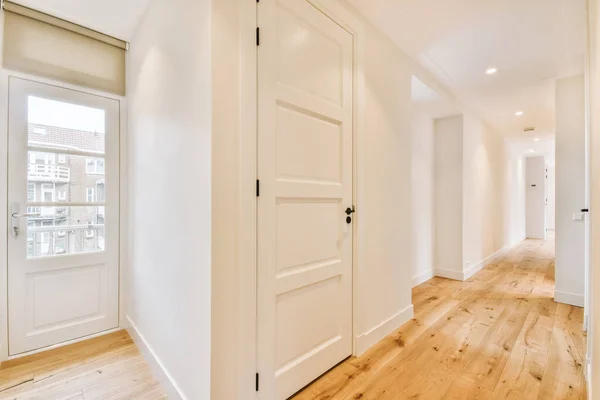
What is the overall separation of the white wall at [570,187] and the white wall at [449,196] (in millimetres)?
1088

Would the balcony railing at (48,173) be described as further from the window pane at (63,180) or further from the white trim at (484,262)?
the white trim at (484,262)

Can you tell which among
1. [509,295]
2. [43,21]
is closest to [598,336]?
[509,295]

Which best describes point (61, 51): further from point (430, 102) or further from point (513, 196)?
point (513, 196)

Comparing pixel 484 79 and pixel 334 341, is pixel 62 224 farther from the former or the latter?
pixel 484 79

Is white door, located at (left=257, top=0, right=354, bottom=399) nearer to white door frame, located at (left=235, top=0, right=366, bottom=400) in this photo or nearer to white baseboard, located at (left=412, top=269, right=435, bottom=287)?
white door frame, located at (left=235, top=0, right=366, bottom=400)

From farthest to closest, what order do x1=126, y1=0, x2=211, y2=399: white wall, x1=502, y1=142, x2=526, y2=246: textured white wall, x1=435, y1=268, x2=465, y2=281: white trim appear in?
1. x1=502, y1=142, x2=526, y2=246: textured white wall
2. x1=435, y1=268, x2=465, y2=281: white trim
3. x1=126, y1=0, x2=211, y2=399: white wall

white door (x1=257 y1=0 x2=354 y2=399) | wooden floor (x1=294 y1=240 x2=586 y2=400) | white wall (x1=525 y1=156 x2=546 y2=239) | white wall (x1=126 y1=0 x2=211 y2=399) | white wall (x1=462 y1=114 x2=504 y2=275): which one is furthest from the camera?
white wall (x1=525 y1=156 x2=546 y2=239)

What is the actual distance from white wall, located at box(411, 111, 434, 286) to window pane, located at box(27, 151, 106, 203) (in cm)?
361

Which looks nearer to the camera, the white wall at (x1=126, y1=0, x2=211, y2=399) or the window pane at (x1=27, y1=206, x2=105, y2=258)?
the white wall at (x1=126, y1=0, x2=211, y2=399)

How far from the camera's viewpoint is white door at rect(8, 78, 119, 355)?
2119 mm

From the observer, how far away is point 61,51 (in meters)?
2.27

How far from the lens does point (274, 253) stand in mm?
1584

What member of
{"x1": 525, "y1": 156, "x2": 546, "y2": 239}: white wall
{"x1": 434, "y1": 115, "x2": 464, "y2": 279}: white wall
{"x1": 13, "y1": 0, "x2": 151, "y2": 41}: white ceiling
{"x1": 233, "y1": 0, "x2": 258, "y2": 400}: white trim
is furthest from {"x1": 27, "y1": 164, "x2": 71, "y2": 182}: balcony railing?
{"x1": 525, "y1": 156, "x2": 546, "y2": 239}: white wall

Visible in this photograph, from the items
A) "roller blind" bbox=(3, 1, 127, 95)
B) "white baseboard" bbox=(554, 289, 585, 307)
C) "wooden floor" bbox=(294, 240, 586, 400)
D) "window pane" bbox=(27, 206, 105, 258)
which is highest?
"roller blind" bbox=(3, 1, 127, 95)
